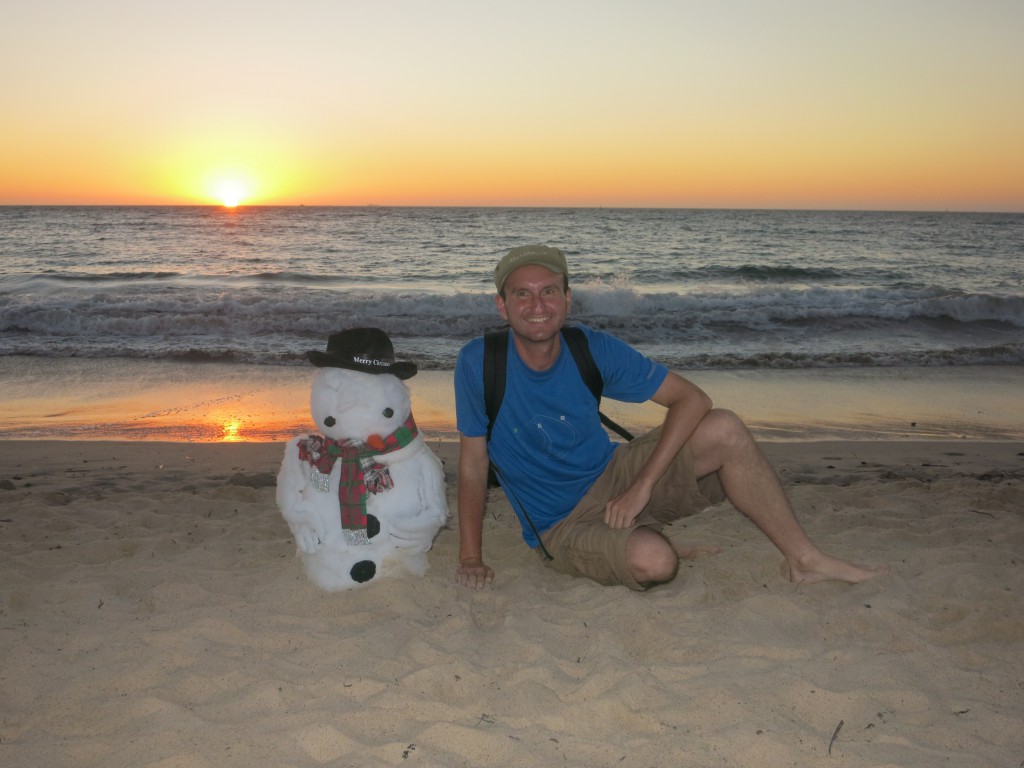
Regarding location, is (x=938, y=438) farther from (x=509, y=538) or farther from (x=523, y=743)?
(x=523, y=743)

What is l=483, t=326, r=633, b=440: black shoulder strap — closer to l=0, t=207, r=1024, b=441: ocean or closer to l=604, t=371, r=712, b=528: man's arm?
l=604, t=371, r=712, b=528: man's arm

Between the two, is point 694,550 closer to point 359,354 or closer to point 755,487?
point 755,487

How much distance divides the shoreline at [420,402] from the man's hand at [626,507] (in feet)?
11.1

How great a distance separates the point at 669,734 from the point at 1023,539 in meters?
2.58

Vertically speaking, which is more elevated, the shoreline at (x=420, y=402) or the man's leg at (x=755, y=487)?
the man's leg at (x=755, y=487)

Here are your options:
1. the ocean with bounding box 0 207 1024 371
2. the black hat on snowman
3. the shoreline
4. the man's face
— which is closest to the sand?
the black hat on snowman

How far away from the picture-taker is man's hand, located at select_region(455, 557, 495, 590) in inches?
132

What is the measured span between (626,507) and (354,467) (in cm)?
110

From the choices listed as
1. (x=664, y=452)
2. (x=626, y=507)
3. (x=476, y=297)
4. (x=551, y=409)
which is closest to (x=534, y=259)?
(x=551, y=409)

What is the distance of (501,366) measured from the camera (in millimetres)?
3188

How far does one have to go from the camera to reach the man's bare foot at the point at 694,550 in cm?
370

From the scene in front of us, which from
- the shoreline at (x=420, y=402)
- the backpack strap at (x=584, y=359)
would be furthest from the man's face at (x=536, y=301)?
the shoreline at (x=420, y=402)

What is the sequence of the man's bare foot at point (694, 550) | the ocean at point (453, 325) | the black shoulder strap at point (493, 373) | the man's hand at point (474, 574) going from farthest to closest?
1. the ocean at point (453, 325)
2. the man's bare foot at point (694, 550)
3. the man's hand at point (474, 574)
4. the black shoulder strap at point (493, 373)

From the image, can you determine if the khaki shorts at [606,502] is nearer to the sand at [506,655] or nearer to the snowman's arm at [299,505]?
the sand at [506,655]
